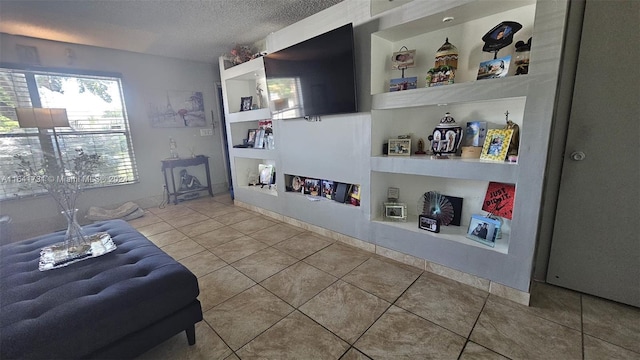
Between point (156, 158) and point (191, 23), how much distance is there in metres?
2.40

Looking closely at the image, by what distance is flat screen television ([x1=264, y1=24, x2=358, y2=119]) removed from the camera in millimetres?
2186

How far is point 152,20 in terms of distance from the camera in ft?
8.99

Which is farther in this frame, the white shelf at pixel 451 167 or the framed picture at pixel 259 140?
the framed picture at pixel 259 140

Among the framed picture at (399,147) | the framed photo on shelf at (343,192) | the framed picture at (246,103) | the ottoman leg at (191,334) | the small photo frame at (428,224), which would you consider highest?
the framed picture at (246,103)

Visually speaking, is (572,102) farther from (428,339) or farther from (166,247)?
(166,247)

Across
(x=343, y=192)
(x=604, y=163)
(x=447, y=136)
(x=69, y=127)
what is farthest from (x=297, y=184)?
(x=69, y=127)

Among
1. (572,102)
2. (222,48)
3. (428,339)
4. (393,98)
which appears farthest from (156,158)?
(572,102)

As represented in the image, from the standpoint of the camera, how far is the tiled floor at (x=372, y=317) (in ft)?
4.44

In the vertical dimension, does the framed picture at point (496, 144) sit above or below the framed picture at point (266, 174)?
above

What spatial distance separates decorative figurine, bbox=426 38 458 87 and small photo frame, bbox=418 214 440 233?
108 centimetres

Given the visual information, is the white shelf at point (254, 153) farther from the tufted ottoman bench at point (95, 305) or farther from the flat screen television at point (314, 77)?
the tufted ottoman bench at point (95, 305)

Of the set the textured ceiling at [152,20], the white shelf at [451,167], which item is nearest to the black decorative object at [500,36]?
the white shelf at [451,167]

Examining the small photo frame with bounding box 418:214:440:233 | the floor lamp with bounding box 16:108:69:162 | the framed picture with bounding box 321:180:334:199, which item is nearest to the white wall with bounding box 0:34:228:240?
the floor lamp with bounding box 16:108:69:162

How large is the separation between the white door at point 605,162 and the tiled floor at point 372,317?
0.83 ft
